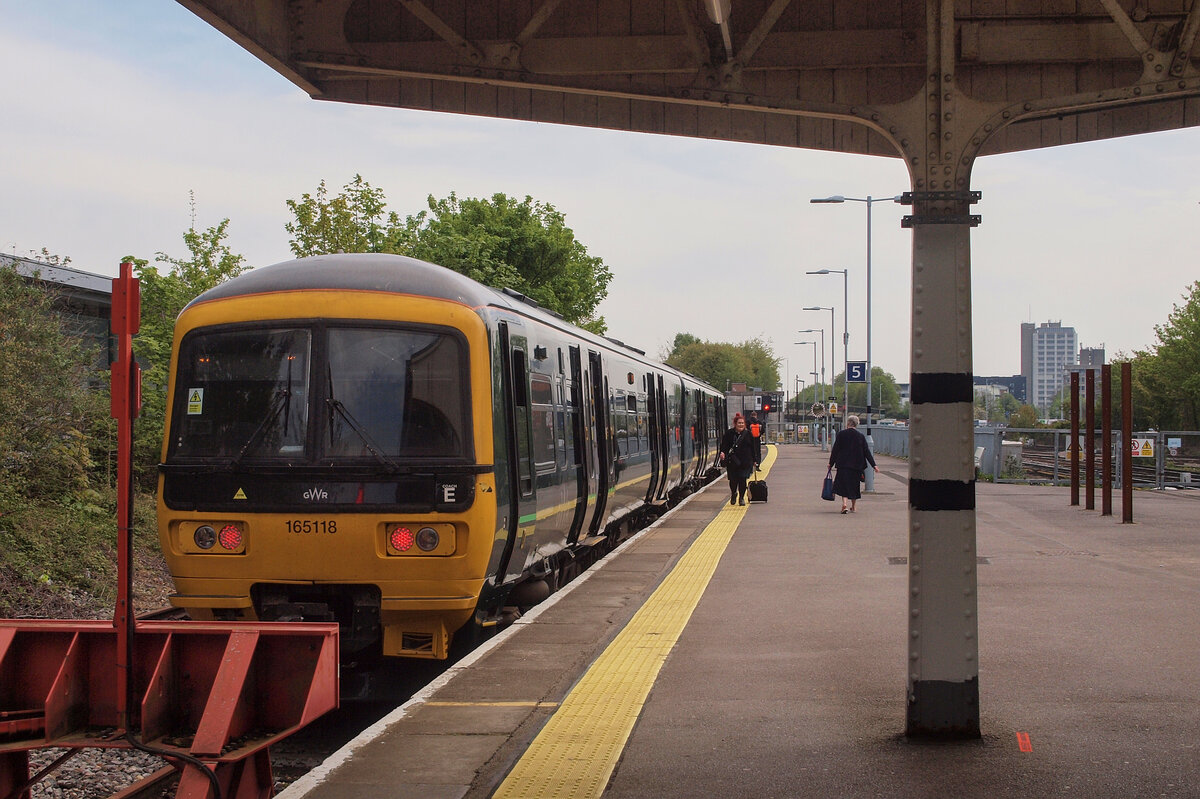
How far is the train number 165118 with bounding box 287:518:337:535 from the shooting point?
749 cm

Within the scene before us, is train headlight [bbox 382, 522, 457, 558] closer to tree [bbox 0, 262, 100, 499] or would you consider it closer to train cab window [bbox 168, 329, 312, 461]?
train cab window [bbox 168, 329, 312, 461]

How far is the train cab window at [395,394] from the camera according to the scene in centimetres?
761

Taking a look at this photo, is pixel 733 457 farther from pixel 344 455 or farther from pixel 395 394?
pixel 344 455

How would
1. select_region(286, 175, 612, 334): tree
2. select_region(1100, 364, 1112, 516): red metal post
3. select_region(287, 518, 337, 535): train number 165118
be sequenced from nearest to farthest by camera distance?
select_region(287, 518, 337, 535): train number 165118
select_region(1100, 364, 1112, 516): red metal post
select_region(286, 175, 612, 334): tree

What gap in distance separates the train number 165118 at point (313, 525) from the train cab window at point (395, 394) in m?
0.42

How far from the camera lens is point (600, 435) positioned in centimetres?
1321

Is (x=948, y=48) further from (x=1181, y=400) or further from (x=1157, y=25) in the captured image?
(x=1181, y=400)

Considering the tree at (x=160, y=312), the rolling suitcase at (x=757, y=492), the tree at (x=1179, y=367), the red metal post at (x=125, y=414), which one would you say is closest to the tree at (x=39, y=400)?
the tree at (x=160, y=312)

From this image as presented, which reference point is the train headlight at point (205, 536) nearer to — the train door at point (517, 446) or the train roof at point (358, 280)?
the train roof at point (358, 280)

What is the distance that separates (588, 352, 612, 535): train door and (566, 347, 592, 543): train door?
0.71 m

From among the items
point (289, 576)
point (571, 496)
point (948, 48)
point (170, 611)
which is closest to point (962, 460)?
point (948, 48)

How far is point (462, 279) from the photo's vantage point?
330 inches

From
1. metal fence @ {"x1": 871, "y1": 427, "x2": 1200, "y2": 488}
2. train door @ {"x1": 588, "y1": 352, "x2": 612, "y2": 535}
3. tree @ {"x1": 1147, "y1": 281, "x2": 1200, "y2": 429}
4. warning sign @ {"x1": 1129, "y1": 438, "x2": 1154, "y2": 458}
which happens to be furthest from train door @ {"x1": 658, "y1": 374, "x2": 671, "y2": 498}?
tree @ {"x1": 1147, "y1": 281, "x2": 1200, "y2": 429}

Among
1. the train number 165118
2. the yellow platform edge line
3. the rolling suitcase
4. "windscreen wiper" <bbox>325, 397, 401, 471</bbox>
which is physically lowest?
the yellow platform edge line
